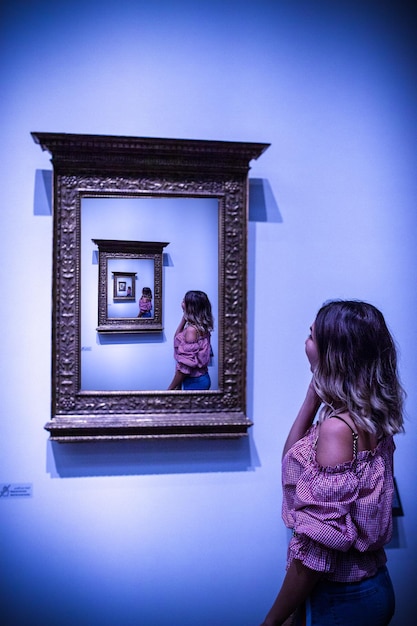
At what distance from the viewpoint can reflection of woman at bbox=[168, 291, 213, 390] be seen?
5.63 ft

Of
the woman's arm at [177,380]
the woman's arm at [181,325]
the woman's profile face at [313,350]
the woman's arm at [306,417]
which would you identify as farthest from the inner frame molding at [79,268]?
the woman's profile face at [313,350]

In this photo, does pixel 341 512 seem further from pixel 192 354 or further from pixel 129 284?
pixel 129 284

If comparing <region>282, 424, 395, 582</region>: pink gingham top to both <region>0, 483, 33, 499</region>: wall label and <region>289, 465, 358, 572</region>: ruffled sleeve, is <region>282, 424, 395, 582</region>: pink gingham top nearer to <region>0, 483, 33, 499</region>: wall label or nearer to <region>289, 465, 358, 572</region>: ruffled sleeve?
<region>289, 465, 358, 572</region>: ruffled sleeve

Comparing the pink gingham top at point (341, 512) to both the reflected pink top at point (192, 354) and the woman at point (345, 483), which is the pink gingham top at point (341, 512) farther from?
the reflected pink top at point (192, 354)

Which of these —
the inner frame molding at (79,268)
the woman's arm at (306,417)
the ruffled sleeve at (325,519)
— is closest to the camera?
the ruffled sleeve at (325,519)

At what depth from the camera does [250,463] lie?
70.4 inches

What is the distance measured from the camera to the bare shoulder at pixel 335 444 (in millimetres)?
1138

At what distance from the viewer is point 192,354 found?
1.71 meters

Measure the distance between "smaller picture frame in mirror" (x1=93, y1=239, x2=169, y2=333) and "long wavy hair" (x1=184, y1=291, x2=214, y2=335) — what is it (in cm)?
11

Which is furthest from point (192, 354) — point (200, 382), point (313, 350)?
point (313, 350)

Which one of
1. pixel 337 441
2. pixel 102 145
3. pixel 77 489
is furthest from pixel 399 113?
pixel 77 489

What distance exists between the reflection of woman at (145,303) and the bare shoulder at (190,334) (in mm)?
146

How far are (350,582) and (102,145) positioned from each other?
1.47m

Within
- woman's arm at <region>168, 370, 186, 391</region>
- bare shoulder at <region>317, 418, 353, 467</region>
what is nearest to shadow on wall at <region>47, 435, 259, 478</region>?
woman's arm at <region>168, 370, 186, 391</region>
